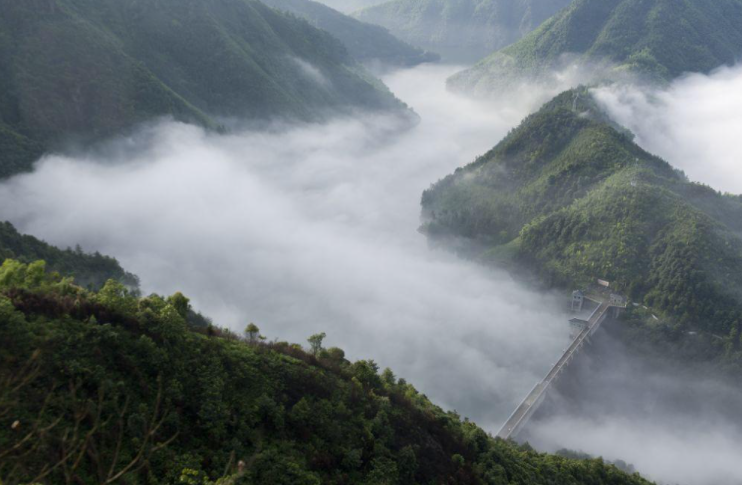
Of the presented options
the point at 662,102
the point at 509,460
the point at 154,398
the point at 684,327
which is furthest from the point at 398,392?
the point at 662,102

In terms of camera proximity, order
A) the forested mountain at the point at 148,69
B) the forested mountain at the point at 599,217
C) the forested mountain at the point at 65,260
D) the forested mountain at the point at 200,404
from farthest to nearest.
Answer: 1. the forested mountain at the point at 148,69
2. the forested mountain at the point at 599,217
3. the forested mountain at the point at 65,260
4. the forested mountain at the point at 200,404

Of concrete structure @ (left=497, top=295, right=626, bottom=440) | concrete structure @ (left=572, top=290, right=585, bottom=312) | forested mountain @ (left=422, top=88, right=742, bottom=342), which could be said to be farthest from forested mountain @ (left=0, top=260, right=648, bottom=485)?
concrete structure @ (left=572, top=290, right=585, bottom=312)

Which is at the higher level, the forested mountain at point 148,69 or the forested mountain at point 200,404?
the forested mountain at point 148,69

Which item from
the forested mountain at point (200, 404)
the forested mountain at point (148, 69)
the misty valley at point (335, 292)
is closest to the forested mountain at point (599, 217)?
the misty valley at point (335, 292)

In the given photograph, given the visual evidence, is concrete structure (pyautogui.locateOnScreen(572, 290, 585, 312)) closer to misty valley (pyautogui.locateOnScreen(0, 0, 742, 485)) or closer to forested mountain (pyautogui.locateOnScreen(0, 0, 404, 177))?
misty valley (pyautogui.locateOnScreen(0, 0, 742, 485))

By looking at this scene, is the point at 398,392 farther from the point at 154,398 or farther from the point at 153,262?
the point at 153,262

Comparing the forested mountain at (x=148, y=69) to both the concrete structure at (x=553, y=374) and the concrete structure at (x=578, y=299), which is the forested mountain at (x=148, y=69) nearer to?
the concrete structure at (x=553, y=374)

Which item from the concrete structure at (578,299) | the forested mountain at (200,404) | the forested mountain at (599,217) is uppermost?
the forested mountain at (599,217)
